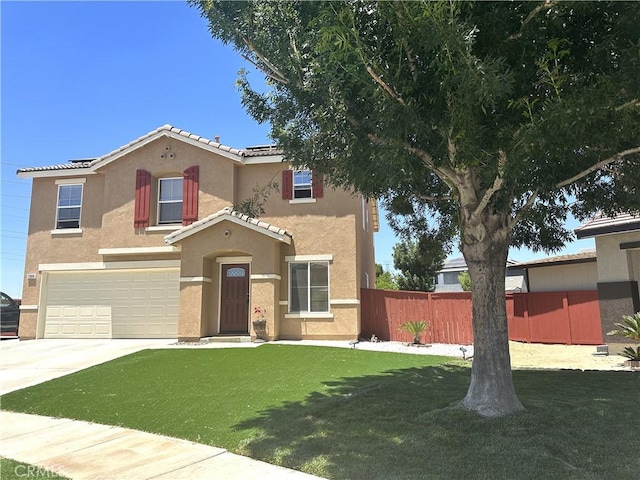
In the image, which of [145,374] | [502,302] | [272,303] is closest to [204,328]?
[272,303]

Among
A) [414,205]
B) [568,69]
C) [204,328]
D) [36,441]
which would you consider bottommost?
[36,441]

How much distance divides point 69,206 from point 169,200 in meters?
4.28

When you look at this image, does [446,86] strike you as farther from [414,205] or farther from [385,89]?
[414,205]

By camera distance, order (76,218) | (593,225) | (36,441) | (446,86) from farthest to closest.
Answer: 1. (76,218)
2. (593,225)
3. (36,441)
4. (446,86)

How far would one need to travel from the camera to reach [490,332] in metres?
6.70

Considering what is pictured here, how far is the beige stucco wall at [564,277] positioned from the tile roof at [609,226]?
28.7 feet

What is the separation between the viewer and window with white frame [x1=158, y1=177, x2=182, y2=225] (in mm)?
18047

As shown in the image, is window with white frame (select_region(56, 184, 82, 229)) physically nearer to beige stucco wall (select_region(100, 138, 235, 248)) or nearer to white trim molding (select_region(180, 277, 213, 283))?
beige stucco wall (select_region(100, 138, 235, 248))

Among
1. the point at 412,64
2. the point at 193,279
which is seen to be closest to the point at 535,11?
the point at 412,64

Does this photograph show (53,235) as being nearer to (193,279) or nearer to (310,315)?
(193,279)

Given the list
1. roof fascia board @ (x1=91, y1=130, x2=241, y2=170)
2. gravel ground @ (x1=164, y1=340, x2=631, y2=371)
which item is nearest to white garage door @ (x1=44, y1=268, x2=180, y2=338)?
gravel ground @ (x1=164, y1=340, x2=631, y2=371)

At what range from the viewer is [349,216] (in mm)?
16797

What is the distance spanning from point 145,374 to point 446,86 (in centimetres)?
901

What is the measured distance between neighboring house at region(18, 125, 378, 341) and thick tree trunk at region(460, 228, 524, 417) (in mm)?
9530
